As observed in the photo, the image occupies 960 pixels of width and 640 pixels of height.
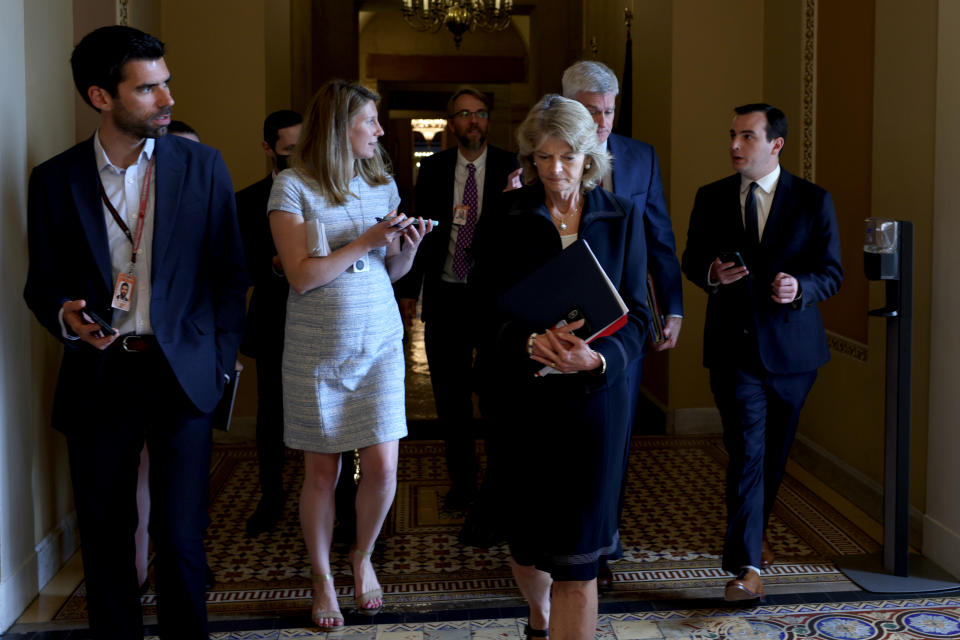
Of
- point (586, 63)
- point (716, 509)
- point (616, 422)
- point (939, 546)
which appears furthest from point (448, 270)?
point (939, 546)

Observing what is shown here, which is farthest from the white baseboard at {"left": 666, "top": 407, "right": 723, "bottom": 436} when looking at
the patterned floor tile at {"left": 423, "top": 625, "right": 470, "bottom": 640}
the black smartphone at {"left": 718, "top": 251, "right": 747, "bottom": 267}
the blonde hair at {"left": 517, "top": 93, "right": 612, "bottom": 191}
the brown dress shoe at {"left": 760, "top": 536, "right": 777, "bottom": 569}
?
the blonde hair at {"left": 517, "top": 93, "right": 612, "bottom": 191}

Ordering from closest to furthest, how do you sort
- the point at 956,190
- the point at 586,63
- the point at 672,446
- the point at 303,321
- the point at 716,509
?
the point at 303,321 < the point at 586,63 < the point at 956,190 < the point at 716,509 < the point at 672,446

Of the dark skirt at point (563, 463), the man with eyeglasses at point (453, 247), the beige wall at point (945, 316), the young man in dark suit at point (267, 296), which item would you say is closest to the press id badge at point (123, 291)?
the dark skirt at point (563, 463)

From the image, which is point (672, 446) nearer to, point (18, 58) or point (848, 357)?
point (848, 357)

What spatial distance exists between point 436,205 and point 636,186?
1.25m

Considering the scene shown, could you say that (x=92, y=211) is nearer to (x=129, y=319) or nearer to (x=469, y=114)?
(x=129, y=319)

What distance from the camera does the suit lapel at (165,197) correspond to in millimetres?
2986

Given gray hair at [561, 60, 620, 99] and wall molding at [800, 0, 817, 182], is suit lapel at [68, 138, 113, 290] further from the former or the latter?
wall molding at [800, 0, 817, 182]

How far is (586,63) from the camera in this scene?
372cm

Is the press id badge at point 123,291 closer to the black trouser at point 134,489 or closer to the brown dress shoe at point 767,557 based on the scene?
the black trouser at point 134,489

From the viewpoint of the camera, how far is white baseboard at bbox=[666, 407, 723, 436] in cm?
653

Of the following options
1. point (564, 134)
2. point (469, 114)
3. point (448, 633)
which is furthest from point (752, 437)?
point (469, 114)

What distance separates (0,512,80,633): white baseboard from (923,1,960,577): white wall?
364 cm

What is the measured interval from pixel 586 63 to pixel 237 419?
12.0 feet
